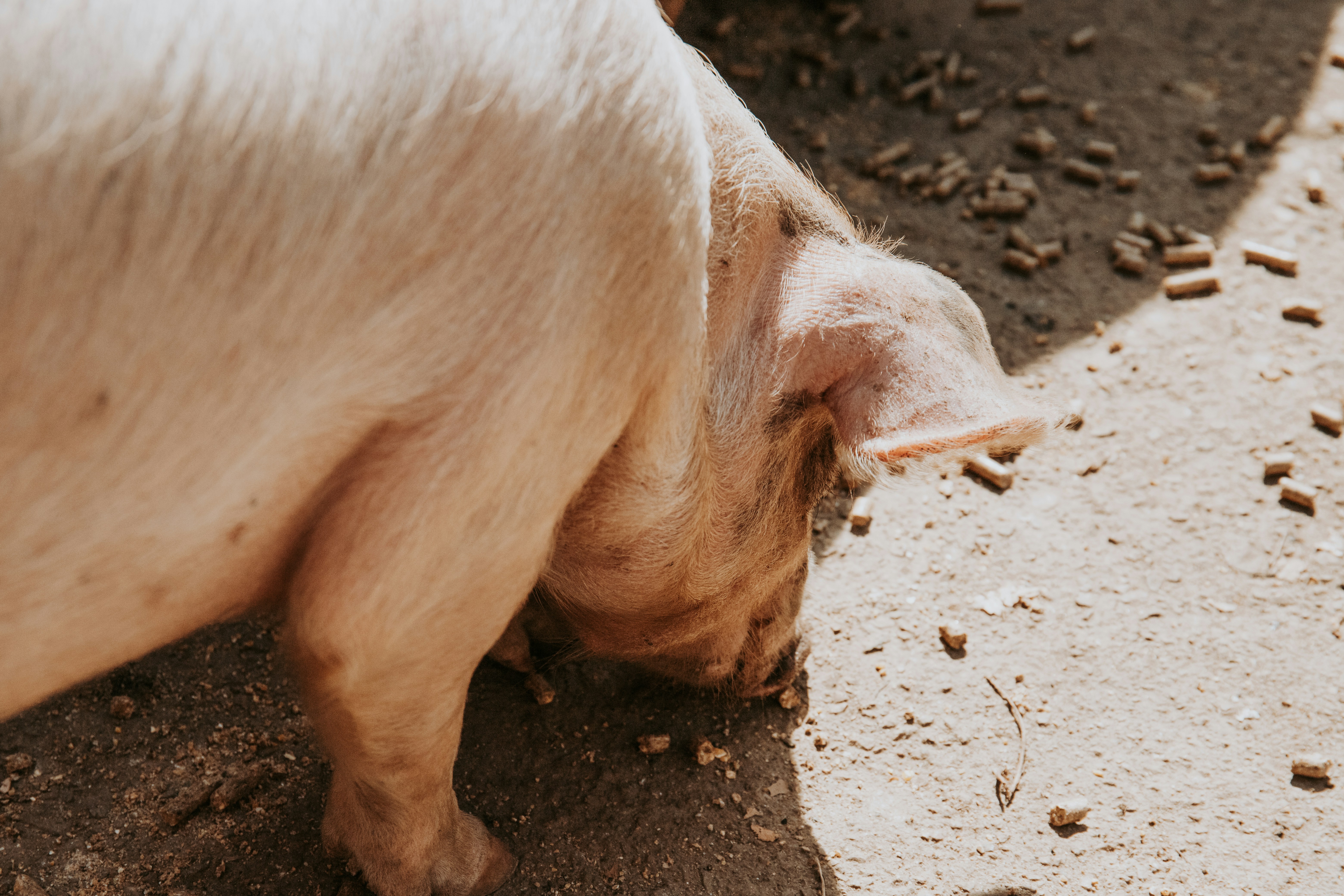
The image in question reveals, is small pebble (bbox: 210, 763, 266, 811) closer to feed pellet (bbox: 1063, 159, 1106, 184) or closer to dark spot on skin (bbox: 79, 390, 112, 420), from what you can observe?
dark spot on skin (bbox: 79, 390, 112, 420)

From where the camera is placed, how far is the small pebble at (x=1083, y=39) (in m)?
5.85

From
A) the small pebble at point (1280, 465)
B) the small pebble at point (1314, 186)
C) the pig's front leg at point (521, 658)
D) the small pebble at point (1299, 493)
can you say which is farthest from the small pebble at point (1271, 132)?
the pig's front leg at point (521, 658)

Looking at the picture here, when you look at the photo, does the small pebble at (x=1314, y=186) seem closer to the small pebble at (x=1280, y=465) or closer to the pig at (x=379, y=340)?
the small pebble at (x=1280, y=465)

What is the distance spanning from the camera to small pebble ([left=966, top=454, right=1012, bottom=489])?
12.5 ft

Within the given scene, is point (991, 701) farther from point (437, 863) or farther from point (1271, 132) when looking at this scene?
point (1271, 132)

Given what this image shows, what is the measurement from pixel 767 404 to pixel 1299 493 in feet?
8.41

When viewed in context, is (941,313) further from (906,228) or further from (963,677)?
(906,228)

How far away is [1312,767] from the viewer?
9.87ft

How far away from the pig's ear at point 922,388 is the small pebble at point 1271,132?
3971mm

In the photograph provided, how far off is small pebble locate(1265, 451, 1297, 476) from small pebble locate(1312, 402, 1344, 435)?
0.86 feet

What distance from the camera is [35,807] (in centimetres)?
261

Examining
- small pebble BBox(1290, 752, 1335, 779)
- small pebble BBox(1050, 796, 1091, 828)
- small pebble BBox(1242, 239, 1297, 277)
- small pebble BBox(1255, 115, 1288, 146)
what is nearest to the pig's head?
small pebble BBox(1050, 796, 1091, 828)

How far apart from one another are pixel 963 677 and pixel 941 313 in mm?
1436

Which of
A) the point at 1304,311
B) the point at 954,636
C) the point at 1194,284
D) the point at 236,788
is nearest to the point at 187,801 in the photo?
the point at 236,788
